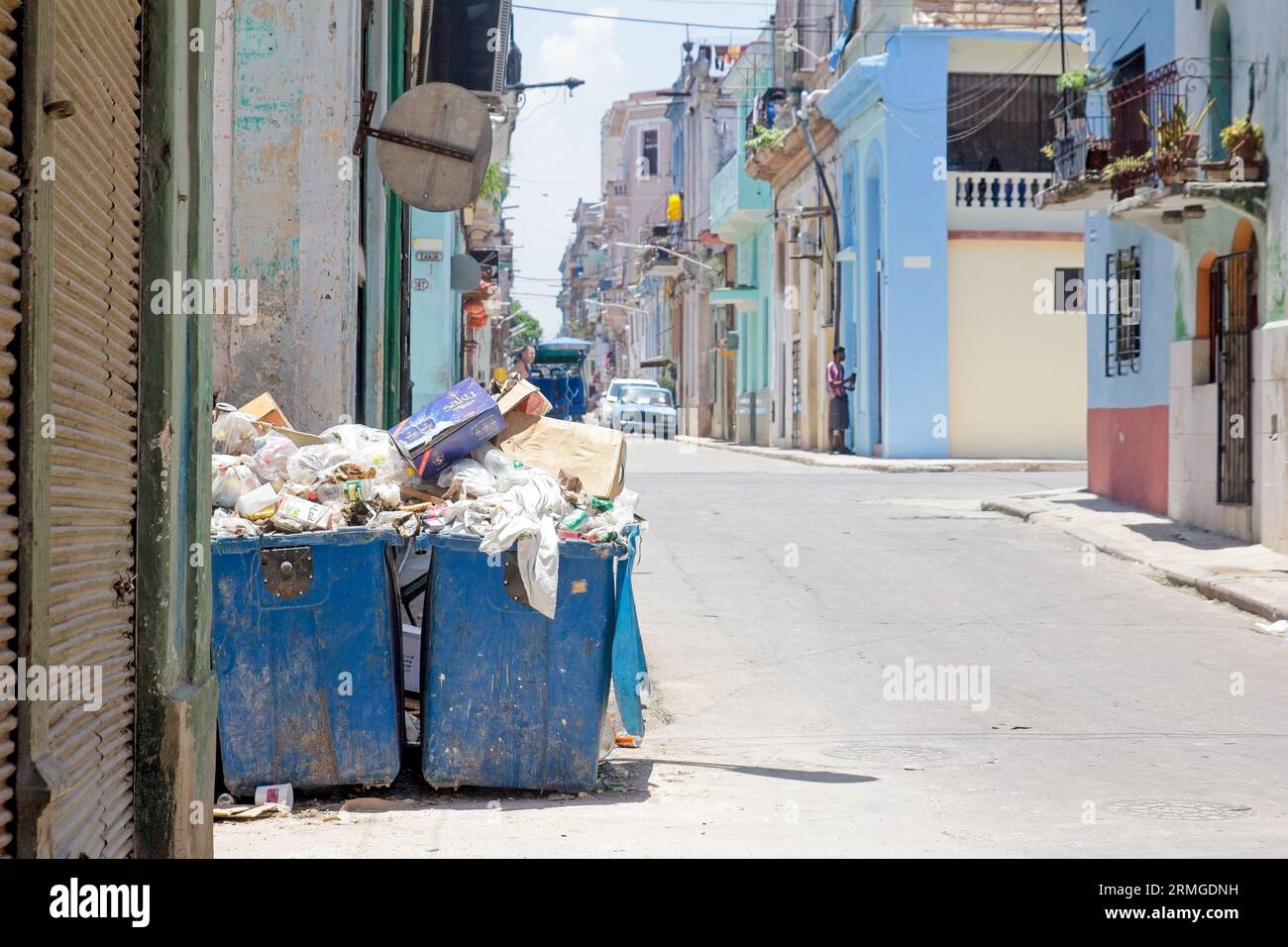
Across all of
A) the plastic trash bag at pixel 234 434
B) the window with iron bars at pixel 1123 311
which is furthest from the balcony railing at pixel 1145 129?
the plastic trash bag at pixel 234 434

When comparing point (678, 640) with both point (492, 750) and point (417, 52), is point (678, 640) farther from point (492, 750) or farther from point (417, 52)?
point (417, 52)

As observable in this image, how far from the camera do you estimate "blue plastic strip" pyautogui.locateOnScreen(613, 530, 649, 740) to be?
6.34 m

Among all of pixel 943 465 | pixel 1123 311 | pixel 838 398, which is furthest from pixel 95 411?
pixel 838 398

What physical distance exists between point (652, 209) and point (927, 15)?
2055 inches

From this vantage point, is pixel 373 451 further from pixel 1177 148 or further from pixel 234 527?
pixel 1177 148

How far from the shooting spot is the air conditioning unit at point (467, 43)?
48.6 feet

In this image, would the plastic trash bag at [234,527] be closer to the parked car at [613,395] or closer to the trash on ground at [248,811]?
the trash on ground at [248,811]

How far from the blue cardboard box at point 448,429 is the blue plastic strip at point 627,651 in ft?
2.68

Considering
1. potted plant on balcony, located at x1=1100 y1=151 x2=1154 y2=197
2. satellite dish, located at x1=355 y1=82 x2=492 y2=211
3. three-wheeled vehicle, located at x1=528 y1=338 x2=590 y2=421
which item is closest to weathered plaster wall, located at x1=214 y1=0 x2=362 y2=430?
satellite dish, located at x1=355 y1=82 x2=492 y2=211

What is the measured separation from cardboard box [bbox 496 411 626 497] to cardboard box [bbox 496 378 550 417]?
3cm

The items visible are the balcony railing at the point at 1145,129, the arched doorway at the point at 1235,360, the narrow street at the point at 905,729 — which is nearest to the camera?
the narrow street at the point at 905,729
